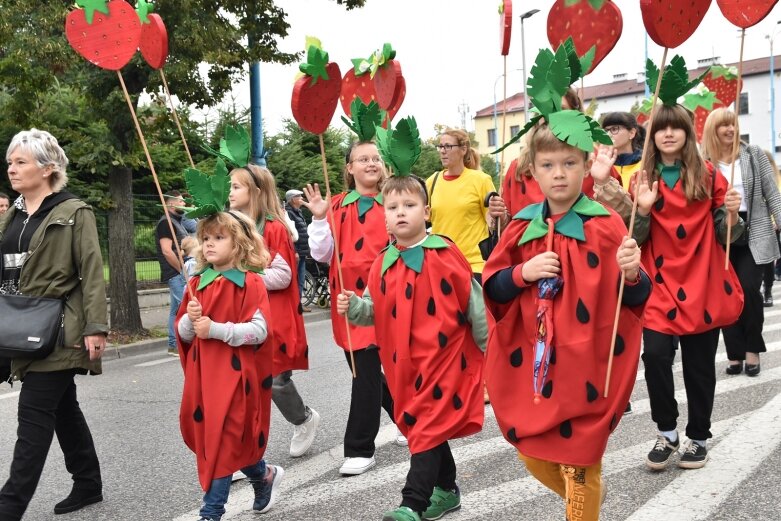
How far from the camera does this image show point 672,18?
3.21 metres

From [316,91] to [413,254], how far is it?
1167 millimetres

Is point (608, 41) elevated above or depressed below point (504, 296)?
above

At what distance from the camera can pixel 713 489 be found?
4.15 metres

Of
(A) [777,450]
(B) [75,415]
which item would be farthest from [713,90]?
(B) [75,415]

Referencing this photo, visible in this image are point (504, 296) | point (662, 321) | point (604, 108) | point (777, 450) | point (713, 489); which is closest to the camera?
point (504, 296)

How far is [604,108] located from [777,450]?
2603 inches

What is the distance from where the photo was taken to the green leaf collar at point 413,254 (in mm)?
3783

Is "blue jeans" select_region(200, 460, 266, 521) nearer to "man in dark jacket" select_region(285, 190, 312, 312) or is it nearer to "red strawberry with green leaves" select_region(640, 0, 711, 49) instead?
"red strawberry with green leaves" select_region(640, 0, 711, 49)

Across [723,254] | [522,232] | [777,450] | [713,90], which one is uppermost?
[713,90]

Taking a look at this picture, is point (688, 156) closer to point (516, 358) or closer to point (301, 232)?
point (516, 358)

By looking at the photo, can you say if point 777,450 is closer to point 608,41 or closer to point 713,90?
point 608,41

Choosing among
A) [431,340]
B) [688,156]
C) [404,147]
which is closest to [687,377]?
[688,156]

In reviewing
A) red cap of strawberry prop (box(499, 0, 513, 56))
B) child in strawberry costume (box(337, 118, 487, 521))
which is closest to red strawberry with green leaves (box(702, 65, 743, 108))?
red cap of strawberry prop (box(499, 0, 513, 56))

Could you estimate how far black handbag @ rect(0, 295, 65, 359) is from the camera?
391 centimetres
